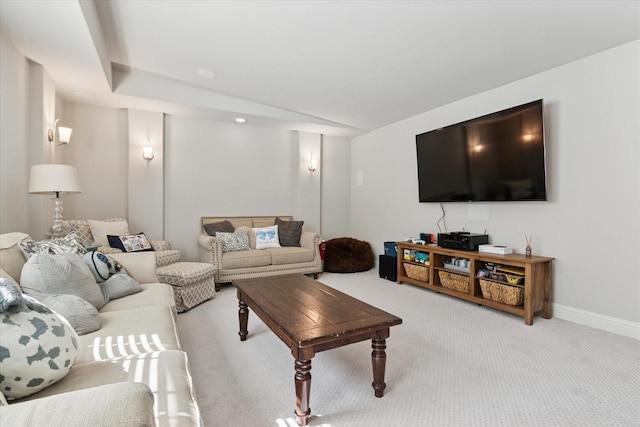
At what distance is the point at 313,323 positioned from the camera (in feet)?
5.67

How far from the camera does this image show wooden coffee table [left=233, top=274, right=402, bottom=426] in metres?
1.56

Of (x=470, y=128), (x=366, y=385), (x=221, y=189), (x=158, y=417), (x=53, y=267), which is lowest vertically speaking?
(x=366, y=385)

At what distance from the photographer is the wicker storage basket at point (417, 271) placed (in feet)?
13.1

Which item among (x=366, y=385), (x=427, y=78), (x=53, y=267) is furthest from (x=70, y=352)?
(x=427, y=78)

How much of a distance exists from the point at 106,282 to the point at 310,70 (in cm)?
268

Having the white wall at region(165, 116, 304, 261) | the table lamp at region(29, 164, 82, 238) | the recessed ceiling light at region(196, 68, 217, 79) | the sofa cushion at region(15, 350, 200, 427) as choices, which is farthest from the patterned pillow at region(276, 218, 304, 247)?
the sofa cushion at region(15, 350, 200, 427)

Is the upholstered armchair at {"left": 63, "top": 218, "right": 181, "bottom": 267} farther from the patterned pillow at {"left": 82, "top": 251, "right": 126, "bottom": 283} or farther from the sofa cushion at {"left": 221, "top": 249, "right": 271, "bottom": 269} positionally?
the patterned pillow at {"left": 82, "top": 251, "right": 126, "bottom": 283}

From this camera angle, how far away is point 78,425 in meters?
0.61

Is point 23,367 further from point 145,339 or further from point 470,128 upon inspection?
point 470,128

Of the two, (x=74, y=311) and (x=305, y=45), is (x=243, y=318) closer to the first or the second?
(x=74, y=311)

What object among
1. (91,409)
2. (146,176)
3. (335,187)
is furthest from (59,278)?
(335,187)

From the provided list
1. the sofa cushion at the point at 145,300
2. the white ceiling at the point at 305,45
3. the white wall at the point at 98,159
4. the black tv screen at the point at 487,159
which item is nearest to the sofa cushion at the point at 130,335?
the sofa cushion at the point at 145,300

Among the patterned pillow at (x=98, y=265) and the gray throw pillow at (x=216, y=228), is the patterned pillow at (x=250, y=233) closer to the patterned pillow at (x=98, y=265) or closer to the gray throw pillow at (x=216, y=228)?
the gray throw pillow at (x=216, y=228)

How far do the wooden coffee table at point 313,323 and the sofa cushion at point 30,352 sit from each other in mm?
896
